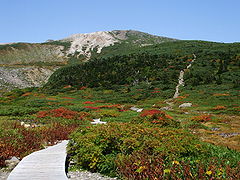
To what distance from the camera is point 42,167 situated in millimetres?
8234

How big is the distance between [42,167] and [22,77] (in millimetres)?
82294

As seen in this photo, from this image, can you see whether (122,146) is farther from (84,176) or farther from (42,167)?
(42,167)

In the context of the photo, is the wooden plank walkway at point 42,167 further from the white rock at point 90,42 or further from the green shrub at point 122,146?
the white rock at point 90,42

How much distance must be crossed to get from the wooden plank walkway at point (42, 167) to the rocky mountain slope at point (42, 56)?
231 feet

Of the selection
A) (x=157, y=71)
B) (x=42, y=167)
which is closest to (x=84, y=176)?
(x=42, y=167)

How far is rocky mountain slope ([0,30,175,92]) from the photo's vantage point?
84.2 meters

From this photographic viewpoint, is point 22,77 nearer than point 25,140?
No

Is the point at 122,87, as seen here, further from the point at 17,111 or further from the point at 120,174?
the point at 120,174

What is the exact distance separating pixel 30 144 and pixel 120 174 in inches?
238

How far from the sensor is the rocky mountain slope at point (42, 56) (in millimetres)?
84188

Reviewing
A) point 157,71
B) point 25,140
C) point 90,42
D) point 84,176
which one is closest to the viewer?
point 84,176

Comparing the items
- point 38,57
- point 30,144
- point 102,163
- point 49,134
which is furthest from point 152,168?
point 38,57

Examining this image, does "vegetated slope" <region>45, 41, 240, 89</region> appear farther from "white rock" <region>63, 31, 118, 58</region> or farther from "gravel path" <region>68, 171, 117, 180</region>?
"white rock" <region>63, 31, 118, 58</region>

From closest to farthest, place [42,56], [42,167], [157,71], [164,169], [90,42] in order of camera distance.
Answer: [164,169] < [42,167] < [157,71] < [42,56] < [90,42]
